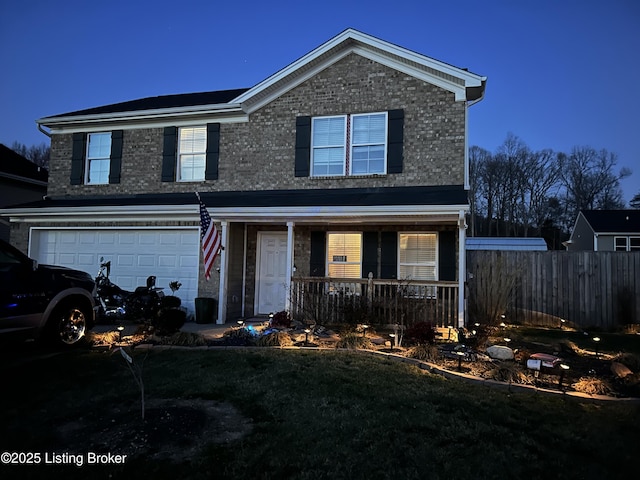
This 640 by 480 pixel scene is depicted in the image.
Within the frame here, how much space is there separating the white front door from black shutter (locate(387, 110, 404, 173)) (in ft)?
11.1

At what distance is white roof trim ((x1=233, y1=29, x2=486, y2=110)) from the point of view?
9820mm

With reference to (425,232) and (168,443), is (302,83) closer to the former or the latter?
(425,232)

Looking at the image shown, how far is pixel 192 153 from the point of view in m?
12.0

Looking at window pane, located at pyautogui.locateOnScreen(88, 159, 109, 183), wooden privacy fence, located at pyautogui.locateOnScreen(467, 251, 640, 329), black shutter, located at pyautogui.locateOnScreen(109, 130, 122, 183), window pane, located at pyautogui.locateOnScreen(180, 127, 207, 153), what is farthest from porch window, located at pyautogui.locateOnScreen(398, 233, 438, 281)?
window pane, located at pyautogui.locateOnScreen(88, 159, 109, 183)

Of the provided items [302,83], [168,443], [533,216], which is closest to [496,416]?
[168,443]

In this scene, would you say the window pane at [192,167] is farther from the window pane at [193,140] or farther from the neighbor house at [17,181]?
the neighbor house at [17,181]

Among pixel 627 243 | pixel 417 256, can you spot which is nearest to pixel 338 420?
pixel 417 256

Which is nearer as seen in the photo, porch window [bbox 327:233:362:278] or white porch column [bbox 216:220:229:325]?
white porch column [bbox 216:220:229:325]

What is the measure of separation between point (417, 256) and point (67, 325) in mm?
7408

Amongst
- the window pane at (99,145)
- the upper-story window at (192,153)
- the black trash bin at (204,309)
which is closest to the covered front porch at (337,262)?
the black trash bin at (204,309)

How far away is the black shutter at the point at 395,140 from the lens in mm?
10227

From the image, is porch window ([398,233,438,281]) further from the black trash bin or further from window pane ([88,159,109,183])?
window pane ([88,159,109,183])

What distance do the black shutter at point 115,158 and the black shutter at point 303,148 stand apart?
5.63 m

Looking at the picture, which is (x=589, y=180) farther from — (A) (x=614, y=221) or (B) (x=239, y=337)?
(B) (x=239, y=337)
